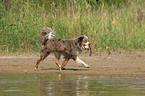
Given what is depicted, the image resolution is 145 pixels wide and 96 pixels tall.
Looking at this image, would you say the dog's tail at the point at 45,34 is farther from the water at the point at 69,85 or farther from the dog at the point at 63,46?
the water at the point at 69,85

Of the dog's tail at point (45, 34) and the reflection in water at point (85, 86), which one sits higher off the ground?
the dog's tail at point (45, 34)

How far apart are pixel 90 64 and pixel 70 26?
12.1 ft

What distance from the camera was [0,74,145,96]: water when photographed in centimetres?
662

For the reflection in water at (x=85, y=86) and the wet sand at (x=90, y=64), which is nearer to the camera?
the reflection in water at (x=85, y=86)

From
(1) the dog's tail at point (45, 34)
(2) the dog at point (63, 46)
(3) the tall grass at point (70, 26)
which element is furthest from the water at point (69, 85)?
(3) the tall grass at point (70, 26)

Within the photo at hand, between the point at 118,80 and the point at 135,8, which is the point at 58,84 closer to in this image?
the point at 118,80

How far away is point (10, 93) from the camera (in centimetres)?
664

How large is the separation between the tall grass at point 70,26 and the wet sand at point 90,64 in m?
1.04

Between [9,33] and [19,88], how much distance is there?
7.92 meters

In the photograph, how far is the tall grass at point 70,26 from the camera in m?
14.9

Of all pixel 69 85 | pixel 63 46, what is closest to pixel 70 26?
pixel 63 46

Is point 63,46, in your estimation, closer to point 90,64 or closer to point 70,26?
point 90,64

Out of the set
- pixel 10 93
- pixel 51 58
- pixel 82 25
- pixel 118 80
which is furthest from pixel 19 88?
pixel 82 25

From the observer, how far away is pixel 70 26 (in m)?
15.3
